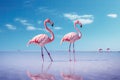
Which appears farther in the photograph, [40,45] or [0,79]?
[40,45]

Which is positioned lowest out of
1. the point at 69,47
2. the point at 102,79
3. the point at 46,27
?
the point at 102,79

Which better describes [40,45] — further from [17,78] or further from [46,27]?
[17,78]

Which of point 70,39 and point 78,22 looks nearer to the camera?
Result: point 70,39

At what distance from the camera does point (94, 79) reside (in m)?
4.29

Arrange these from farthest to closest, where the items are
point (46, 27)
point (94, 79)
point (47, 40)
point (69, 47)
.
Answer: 1. point (69, 47)
2. point (46, 27)
3. point (47, 40)
4. point (94, 79)

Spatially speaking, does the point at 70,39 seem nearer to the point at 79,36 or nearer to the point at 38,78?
the point at 79,36

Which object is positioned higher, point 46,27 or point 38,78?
point 46,27

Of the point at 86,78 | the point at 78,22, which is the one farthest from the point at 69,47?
the point at 86,78

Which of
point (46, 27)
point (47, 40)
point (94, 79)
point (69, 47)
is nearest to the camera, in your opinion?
point (94, 79)

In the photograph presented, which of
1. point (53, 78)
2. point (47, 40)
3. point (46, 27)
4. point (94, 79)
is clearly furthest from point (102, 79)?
point (46, 27)

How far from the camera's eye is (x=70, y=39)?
9500 mm

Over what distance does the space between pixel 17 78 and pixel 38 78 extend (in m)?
Answer: 0.38

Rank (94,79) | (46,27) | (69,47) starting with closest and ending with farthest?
(94,79)
(46,27)
(69,47)

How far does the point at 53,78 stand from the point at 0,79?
0.94 m
